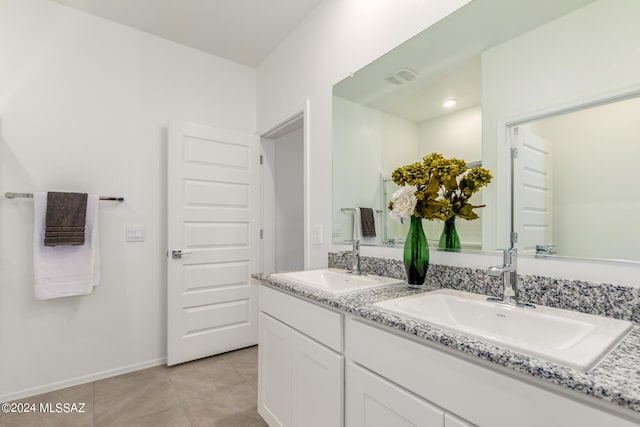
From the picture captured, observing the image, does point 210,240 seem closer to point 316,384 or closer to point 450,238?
point 316,384

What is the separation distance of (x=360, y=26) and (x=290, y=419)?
2086mm

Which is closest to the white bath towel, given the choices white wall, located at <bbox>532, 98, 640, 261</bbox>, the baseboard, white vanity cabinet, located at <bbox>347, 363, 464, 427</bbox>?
the baseboard

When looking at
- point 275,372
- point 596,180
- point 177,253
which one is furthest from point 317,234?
point 596,180

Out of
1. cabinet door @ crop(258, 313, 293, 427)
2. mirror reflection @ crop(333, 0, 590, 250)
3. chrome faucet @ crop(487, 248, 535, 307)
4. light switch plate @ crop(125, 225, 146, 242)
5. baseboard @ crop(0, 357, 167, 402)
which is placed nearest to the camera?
chrome faucet @ crop(487, 248, 535, 307)

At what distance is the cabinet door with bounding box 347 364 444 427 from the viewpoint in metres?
0.81

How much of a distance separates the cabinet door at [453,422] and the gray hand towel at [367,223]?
106 cm

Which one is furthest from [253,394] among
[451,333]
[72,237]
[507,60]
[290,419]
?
[507,60]

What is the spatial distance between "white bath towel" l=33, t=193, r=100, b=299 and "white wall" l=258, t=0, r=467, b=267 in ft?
5.04

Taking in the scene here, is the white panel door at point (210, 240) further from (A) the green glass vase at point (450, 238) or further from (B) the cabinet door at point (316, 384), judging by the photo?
(A) the green glass vase at point (450, 238)

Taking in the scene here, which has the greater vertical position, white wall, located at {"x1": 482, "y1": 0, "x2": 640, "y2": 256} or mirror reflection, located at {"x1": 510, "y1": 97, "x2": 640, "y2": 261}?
white wall, located at {"x1": 482, "y1": 0, "x2": 640, "y2": 256}

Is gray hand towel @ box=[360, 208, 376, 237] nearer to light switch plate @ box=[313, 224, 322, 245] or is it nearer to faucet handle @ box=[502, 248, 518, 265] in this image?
light switch plate @ box=[313, 224, 322, 245]

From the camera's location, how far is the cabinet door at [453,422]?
73cm

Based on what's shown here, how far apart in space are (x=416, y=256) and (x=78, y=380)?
2493 millimetres

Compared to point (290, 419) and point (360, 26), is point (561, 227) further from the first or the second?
point (360, 26)
